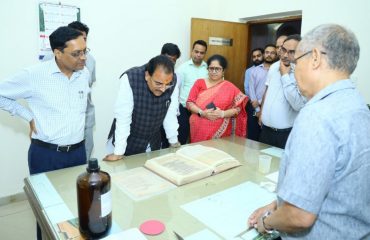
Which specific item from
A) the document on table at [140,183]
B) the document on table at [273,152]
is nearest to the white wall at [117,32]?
the document on table at [273,152]

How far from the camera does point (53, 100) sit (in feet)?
5.22

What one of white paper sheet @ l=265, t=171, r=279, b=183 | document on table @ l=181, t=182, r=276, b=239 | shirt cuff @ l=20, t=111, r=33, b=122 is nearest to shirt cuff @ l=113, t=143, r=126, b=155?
shirt cuff @ l=20, t=111, r=33, b=122

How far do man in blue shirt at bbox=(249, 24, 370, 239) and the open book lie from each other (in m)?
0.53

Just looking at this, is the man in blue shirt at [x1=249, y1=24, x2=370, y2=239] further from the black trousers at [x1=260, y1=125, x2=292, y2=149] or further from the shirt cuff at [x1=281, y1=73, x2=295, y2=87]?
the black trousers at [x1=260, y1=125, x2=292, y2=149]

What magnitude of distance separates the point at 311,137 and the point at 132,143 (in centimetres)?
134

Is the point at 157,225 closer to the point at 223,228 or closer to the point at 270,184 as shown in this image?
the point at 223,228

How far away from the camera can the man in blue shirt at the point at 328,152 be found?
0.72 m

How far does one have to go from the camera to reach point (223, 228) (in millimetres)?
958

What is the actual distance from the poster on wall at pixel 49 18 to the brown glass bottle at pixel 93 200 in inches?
92.3

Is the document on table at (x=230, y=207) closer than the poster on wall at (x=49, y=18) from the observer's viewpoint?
Yes

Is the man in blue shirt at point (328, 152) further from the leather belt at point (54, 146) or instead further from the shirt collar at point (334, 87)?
the leather belt at point (54, 146)

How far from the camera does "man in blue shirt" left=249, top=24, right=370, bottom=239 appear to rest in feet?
2.38

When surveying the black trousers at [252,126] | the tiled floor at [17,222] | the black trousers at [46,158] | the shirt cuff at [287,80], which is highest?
the shirt cuff at [287,80]

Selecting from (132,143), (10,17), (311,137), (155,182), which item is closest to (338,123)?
(311,137)
